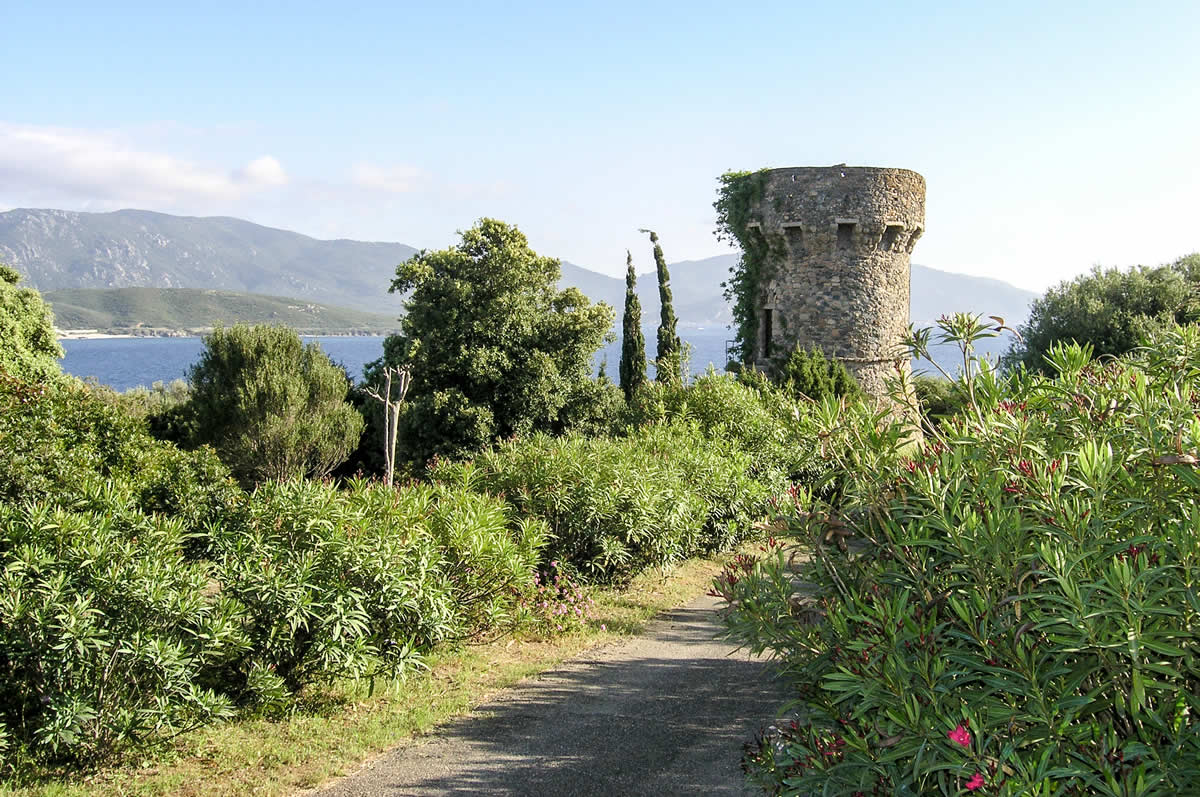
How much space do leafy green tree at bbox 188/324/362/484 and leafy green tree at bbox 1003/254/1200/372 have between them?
21.7 metres

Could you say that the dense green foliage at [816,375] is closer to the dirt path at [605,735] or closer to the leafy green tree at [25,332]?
the dirt path at [605,735]

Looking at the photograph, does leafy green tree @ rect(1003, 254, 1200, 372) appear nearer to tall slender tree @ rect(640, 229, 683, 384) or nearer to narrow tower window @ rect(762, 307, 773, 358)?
narrow tower window @ rect(762, 307, 773, 358)

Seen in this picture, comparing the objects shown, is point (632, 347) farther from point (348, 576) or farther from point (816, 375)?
point (348, 576)

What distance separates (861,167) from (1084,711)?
2224 centimetres

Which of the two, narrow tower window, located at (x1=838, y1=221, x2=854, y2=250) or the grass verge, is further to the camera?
narrow tower window, located at (x1=838, y1=221, x2=854, y2=250)

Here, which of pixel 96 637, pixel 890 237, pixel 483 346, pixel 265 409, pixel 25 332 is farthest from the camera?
Answer: pixel 265 409

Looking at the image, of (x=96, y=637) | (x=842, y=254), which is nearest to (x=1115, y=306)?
(x=842, y=254)

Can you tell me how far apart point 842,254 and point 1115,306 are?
12079 millimetres

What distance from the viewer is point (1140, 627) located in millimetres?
2814

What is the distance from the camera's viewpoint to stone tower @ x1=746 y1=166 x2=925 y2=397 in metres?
23.4

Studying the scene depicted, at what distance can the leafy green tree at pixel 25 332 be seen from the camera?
20.1m

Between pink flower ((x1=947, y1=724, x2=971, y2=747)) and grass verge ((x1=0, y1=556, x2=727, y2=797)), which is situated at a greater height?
pink flower ((x1=947, y1=724, x2=971, y2=747))

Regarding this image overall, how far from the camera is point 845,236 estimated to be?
23672 mm

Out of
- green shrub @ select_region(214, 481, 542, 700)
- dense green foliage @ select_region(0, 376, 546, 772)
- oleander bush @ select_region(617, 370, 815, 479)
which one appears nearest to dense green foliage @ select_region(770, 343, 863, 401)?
oleander bush @ select_region(617, 370, 815, 479)
